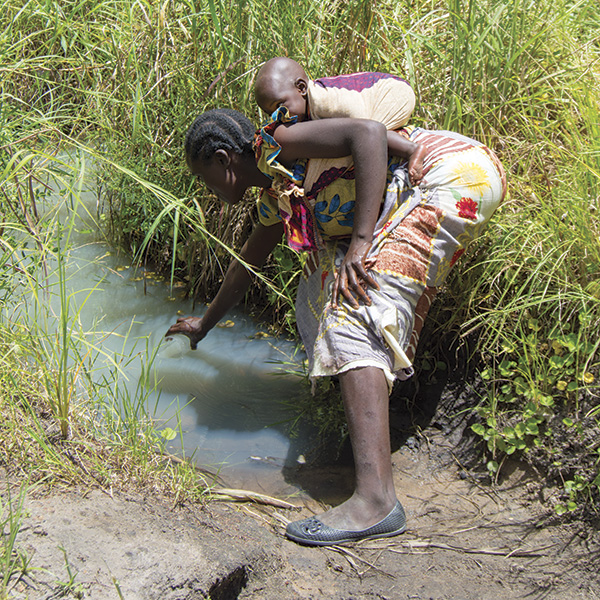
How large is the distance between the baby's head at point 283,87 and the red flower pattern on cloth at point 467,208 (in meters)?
0.57

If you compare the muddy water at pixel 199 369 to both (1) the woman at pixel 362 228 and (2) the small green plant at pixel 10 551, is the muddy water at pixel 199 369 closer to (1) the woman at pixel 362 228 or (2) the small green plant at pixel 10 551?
(1) the woman at pixel 362 228

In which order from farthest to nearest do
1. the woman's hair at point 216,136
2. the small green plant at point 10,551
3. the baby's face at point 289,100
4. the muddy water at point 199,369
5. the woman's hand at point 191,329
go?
1. the woman's hand at point 191,329
2. the muddy water at point 199,369
3. the woman's hair at point 216,136
4. the baby's face at point 289,100
5. the small green plant at point 10,551

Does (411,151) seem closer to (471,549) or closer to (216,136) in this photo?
(216,136)

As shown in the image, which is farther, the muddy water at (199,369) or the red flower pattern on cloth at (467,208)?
the muddy water at (199,369)

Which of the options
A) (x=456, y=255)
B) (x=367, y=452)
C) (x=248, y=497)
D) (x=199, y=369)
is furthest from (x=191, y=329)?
(x=456, y=255)

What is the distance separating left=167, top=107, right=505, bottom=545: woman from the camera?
1.93 m

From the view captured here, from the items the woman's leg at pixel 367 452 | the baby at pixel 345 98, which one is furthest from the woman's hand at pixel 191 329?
the baby at pixel 345 98

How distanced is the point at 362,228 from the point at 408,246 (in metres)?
0.17

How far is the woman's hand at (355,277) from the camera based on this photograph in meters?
1.98

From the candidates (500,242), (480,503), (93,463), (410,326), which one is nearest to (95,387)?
(93,463)

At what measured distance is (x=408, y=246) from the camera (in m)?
2.04

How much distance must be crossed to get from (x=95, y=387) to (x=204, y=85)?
1.59 meters

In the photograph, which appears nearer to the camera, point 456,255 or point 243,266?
point 456,255

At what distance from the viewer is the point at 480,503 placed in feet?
7.01
